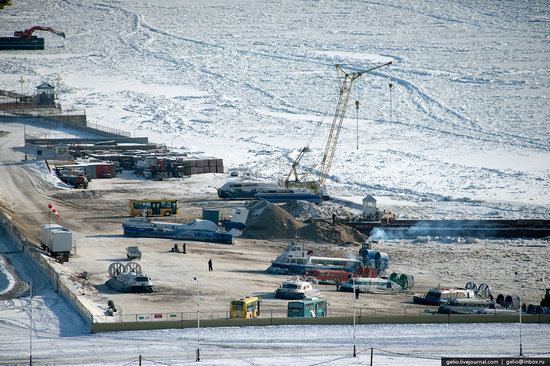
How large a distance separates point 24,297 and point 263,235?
52.8 feet

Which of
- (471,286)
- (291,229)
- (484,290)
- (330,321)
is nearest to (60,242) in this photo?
(291,229)

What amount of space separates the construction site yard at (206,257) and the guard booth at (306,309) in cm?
95

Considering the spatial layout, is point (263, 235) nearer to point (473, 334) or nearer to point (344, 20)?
point (473, 334)

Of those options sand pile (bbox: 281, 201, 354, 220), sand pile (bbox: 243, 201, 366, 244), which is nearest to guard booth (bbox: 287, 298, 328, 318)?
sand pile (bbox: 243, 201, 366, 244)

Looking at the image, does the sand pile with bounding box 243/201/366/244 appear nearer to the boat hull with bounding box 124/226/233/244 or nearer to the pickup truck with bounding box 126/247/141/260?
the boat hull with bounding box 124/226/233/244

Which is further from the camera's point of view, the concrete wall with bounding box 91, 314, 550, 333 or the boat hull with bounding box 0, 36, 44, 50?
the boat hull with bounding box 0, 36, 44, 50

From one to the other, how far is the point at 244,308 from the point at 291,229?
58.1 feet

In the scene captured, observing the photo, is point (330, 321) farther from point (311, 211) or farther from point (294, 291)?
point (311, 211)

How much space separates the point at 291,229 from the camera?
53156mm

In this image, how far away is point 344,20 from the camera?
148 meters

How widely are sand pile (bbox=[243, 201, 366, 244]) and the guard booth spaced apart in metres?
15.0

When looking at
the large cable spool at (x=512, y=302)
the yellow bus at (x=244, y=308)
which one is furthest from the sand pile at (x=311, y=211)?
the yellow bus at (x=244, y=308)

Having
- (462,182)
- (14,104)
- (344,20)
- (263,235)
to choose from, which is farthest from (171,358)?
(344,20)

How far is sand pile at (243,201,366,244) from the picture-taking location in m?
52.2
